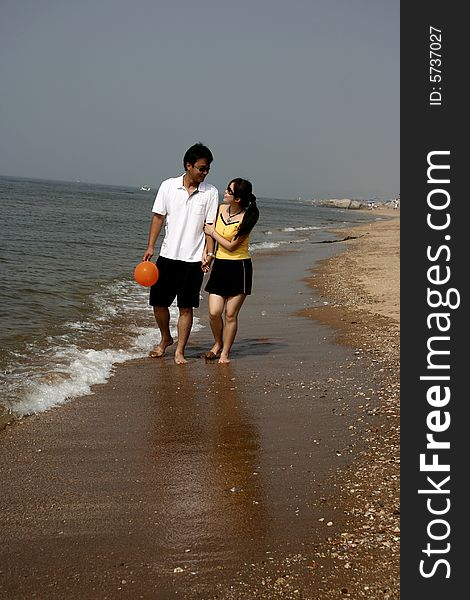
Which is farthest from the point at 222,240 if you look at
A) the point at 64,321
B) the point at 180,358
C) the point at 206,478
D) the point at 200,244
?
the point at 206,478

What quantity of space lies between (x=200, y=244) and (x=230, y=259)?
315 mm

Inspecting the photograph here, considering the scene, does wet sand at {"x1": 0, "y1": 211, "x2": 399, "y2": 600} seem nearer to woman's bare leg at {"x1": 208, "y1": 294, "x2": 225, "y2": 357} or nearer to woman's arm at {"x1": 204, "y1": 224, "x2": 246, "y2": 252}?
woman's bare leg at {"x1": 208, "y1": 294, "x2": 225, "y2": 357}

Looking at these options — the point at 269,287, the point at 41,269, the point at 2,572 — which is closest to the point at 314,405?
the point at 2,572

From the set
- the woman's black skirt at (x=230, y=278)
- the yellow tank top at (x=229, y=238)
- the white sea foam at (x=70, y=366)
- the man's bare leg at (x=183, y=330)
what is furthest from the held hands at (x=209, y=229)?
the white sea foam at (x=70, y=366)

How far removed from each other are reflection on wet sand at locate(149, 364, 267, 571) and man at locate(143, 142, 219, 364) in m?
1.21

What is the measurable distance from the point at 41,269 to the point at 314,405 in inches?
329

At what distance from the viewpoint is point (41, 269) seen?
39.8ft

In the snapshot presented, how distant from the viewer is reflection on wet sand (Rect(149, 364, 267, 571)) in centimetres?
286

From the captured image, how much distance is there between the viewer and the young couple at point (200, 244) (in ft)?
20.3

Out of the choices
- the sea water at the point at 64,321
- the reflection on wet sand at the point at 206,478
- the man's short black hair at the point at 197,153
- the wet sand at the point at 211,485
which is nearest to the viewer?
the wet sand at the point at 211,485

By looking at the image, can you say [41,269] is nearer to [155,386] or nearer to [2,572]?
[155,386]

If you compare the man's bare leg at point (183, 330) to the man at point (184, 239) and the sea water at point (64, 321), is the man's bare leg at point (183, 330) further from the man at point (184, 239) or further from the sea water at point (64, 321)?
the sea water at point (64, 321)

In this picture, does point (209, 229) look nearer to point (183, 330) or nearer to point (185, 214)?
point (185, 214)

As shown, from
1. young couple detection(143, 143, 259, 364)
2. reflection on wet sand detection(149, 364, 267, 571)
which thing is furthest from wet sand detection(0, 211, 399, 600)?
young couple detection(143, 143, 259, 364)
